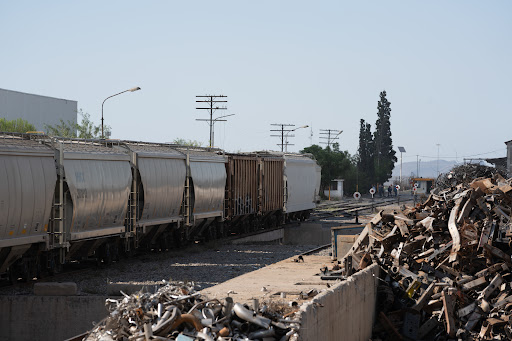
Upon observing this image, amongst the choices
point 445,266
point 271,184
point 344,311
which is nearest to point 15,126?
point 271,184

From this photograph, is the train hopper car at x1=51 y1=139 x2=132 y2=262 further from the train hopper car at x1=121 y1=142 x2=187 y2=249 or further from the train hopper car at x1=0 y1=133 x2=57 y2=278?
the train hopper car at x1=121 y1=142 x2=187 y2=249

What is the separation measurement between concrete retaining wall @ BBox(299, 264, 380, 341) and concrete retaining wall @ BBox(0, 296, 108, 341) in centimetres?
569

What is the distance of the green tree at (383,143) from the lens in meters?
115

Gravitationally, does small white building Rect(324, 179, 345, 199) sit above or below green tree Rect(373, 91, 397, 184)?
below

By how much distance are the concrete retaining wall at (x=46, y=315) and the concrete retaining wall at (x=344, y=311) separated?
18.7 feet

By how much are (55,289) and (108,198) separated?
5640 millimetres

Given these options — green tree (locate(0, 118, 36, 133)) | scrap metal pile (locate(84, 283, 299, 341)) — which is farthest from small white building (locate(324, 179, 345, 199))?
scrap metal pile (locate(84, 283, 299, 341))

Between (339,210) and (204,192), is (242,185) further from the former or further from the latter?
(339,210)

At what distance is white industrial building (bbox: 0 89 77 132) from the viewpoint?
245 feet

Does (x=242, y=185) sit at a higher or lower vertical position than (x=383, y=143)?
lower

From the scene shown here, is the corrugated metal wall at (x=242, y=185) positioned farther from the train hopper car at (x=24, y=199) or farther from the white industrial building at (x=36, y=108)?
the white industrial building at (x=36, y=108)

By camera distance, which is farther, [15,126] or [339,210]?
[15,126]

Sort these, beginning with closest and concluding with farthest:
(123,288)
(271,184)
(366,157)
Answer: (123,288) → (271,184) → (366,157)

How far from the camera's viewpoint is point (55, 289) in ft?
53.8
